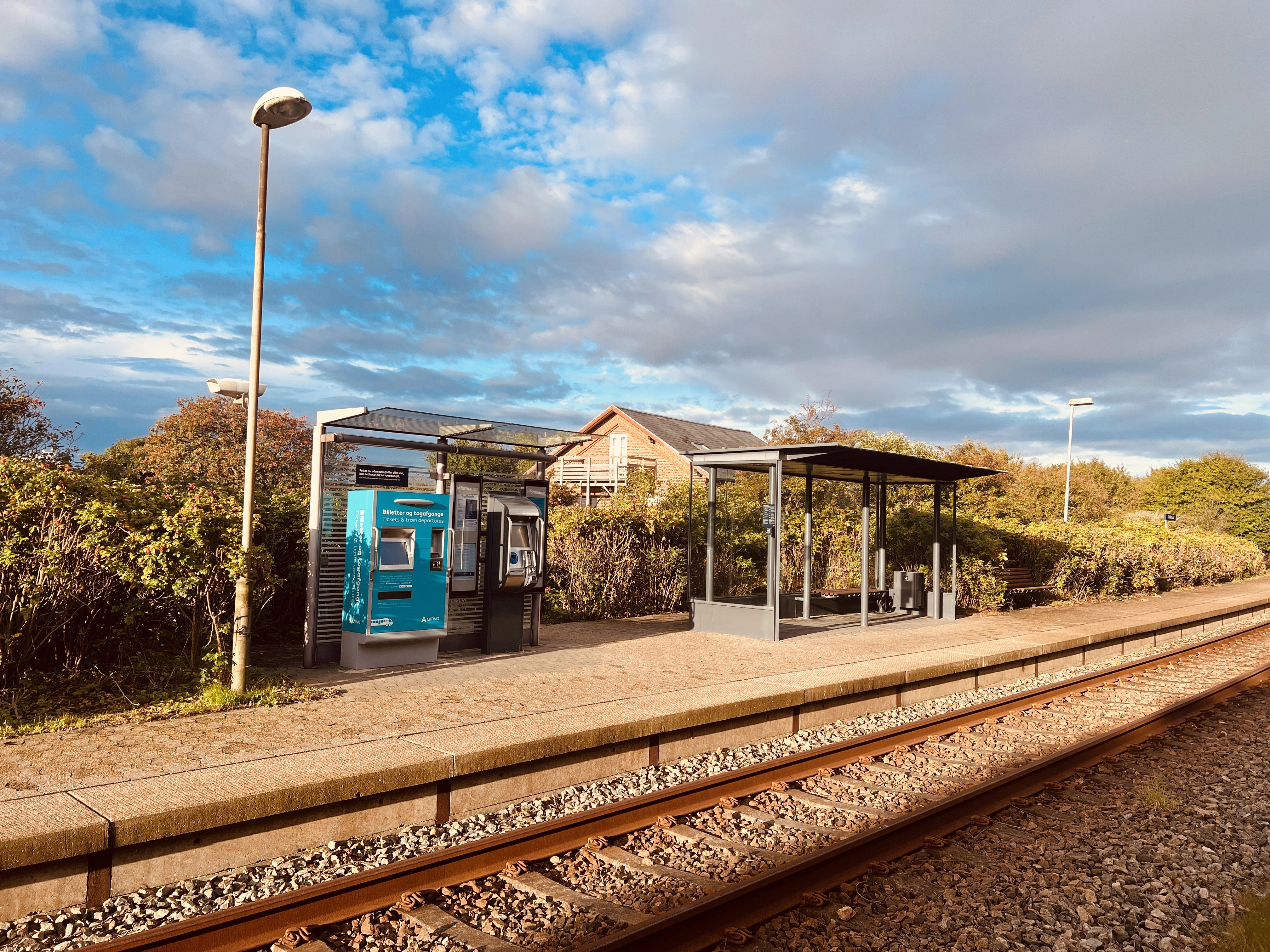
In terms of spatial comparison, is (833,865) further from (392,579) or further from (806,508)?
(806,508)

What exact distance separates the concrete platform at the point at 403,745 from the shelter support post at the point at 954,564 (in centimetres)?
389

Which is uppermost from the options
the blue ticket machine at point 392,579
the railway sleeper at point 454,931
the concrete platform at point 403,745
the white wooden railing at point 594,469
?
the white wooden railing at point 594,469

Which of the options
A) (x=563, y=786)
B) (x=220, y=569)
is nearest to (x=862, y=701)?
(x=563, y=786)

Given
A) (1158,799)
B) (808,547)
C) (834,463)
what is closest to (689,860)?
(1158,799)

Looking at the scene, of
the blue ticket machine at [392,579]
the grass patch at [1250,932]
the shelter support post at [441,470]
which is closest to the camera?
the grass patch at [1250,932]

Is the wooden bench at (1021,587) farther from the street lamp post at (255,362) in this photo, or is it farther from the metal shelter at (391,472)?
the street lamp post at (255,362)

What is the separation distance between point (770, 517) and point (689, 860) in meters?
7.88

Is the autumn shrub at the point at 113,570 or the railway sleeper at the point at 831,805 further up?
the autumn shrub at the point at 113,570

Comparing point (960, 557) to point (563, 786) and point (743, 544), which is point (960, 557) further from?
point (563, 786)

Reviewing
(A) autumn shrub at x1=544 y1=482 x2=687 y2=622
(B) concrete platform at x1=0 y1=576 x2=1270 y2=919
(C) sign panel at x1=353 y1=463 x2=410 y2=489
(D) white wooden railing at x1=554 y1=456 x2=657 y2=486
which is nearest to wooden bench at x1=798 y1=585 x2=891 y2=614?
(A) autumn shrub at x1=544 y1=482 x2=687 y2=622

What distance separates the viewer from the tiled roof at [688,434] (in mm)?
45156

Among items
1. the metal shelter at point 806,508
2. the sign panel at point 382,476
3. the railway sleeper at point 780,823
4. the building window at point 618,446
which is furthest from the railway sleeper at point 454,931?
the building window at point 618,446

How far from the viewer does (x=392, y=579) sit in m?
8.92

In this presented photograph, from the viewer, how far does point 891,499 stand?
21.4 m
